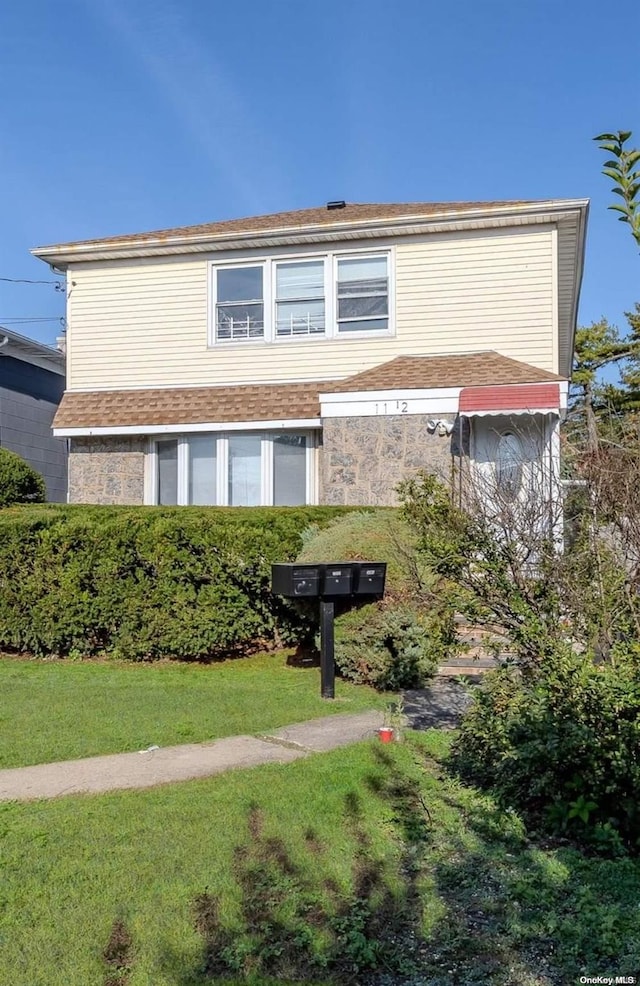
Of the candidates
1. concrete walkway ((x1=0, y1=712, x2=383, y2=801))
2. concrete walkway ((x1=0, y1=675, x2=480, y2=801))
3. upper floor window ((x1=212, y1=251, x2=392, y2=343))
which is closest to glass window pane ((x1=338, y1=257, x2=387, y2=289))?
upper floor window ((x1=212, y1=251, x2=392, y2=343))

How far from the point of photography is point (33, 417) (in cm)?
1794

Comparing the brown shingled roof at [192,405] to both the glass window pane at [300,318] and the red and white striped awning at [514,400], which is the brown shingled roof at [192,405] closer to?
the glass window pane at [300,318]

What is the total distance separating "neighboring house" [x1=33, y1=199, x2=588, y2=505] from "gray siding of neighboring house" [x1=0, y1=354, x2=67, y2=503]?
8.80 ft

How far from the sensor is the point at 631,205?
5.24 ft

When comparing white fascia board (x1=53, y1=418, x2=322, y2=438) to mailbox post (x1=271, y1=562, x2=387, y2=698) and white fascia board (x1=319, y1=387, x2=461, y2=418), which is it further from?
mailbox post (x1=271, y1=562, x2=387, y2=698)

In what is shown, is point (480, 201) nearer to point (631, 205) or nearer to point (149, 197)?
point (149, 197)

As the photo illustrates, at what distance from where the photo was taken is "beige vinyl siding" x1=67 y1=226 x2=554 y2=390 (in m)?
13.1

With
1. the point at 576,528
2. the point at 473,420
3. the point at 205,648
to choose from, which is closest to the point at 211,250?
the point at 473,420

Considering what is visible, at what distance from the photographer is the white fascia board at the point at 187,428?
13148 mm

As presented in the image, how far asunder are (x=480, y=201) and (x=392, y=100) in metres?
2.82

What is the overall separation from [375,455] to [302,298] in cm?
356

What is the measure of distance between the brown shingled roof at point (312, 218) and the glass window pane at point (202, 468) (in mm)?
3660

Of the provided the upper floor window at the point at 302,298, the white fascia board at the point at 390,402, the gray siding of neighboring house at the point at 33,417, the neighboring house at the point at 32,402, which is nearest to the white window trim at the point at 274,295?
the upper floor window at the point at 302,298

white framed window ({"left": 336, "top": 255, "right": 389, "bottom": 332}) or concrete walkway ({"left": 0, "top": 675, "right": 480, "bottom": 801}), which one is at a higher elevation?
white framed window ({"left": 336, "top": 255, "right": 389, "bottom": 332})
